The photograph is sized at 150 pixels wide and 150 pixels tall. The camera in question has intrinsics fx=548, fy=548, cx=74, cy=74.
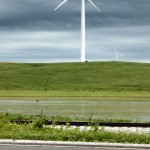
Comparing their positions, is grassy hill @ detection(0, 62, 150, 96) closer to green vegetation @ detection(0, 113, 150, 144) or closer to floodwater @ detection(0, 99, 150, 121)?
floodwater @ detection(0, 99, 150, 121)

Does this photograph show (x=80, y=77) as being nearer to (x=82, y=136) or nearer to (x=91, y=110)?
(x=91, y=110)

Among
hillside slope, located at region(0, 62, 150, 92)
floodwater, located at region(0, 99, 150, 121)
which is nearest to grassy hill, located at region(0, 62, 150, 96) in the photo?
hillside slope, located at region(0, 62, 150, 92)

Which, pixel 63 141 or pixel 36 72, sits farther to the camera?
pixel 36 72

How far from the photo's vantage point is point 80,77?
102812mm

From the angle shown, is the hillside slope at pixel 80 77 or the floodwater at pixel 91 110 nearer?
the floodwater at pixel 91 110

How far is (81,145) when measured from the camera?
17141mm

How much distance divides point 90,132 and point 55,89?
67.9m

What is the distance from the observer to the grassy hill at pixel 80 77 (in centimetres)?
8900

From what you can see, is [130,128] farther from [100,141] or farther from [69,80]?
[69,80]

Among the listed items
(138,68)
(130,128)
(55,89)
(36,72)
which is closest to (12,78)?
(36,72)

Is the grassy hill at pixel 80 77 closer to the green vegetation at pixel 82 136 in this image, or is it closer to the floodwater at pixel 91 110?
the floodwater at pixel 91 110

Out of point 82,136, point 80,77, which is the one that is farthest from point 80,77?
point 82,136

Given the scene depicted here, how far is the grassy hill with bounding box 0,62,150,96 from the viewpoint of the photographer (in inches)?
3504

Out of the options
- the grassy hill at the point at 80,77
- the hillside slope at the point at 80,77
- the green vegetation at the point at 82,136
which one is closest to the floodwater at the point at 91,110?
the green vegetation at the point at 82,136
